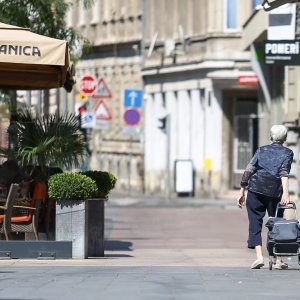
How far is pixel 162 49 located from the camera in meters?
51.9

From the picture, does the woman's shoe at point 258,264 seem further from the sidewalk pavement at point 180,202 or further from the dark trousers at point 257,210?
the sidewalk pavement at point 180,202

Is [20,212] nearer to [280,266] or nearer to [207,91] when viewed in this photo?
[280,266]

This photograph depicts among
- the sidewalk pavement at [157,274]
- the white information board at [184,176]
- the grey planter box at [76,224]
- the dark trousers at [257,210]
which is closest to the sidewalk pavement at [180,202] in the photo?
the white information board at [184,176]

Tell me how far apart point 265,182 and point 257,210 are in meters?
0.36

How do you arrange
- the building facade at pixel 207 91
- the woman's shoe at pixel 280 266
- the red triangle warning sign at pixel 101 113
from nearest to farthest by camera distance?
the woman's shoe at pixel 280 266
the red triangle warning sign at pixel 101 113
the building facade at pixel 207 91

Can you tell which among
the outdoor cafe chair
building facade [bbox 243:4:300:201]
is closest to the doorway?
building facade [bbox 243:4:300:201]

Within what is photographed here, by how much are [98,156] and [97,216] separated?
41812 mm

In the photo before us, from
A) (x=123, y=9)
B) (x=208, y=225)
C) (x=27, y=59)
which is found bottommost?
(x=208, y=225)

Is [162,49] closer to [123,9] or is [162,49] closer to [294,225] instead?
[123,9]

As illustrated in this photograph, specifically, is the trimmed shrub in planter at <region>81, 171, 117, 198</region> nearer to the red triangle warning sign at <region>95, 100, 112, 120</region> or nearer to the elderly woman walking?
the elderly woman walking

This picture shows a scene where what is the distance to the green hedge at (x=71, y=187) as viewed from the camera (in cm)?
1695

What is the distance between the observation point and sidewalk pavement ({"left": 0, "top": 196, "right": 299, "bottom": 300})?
483 inches

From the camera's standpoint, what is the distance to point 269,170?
15750mm

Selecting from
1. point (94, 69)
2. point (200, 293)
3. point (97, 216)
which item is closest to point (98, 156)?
point (94, 69)
